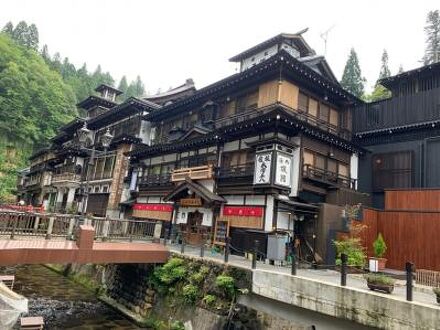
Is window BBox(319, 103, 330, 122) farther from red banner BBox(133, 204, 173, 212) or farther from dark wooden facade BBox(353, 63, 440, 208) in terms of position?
red banner BBox(133, 204, 173, 212)

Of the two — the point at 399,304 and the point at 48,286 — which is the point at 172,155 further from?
the point at 399,304

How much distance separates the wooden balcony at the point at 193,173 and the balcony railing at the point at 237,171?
84 centimetres

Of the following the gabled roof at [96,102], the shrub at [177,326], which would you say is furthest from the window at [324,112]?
the gabled roof at [96,102]

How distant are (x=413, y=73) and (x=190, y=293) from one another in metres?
21.8

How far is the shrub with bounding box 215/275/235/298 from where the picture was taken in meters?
13.6

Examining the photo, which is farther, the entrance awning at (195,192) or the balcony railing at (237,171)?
the entrance awning at (195,192)

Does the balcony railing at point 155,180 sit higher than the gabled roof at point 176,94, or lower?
lower

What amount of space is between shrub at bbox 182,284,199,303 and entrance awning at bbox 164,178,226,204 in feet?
24.7

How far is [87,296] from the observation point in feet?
70.5

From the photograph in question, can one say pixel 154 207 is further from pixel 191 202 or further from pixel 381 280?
pixel 381 280

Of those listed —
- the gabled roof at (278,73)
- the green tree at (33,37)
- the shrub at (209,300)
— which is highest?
the green tree at (33,37)

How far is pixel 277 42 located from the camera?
28.2 metres

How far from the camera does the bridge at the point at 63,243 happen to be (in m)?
13.9

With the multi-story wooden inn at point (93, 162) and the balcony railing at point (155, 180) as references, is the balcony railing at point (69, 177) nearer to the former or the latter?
the multi-story wooden inn at point (93, 162)
